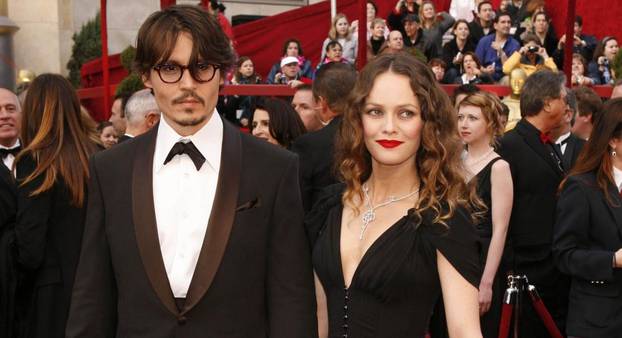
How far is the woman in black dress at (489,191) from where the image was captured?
15.9 ft

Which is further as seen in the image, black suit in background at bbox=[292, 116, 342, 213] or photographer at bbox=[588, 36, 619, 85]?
photographer at bbox=[588, 36, 619, 85]

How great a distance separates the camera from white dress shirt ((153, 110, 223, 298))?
2.54 m

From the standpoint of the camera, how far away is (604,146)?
13.8 ft

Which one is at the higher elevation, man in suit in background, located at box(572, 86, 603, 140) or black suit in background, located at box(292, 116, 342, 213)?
man in suit in background, located at box(572, 86, 603, 140)

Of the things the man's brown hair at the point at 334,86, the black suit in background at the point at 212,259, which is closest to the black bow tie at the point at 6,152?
the man's brown hair at the point at 334,86

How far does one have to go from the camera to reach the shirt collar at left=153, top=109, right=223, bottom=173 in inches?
103

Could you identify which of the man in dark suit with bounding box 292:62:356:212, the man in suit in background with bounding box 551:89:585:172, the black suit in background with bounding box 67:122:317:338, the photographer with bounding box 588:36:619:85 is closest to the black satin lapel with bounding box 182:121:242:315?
the black suit in background with bounding box 67:122:317:338

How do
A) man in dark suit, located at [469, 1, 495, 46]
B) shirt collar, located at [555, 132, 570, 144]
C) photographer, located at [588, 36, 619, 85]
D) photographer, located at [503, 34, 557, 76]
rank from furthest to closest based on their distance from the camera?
man in dark suit, located at [469, 1, 495, 46] → photographer, located at [588, 36, 619, 85] → photographer, located at [503, 34, 557, 76] → shirt collar, located at [555, 132, 570, 144]

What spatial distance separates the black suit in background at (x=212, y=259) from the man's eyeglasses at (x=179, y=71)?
20 cm

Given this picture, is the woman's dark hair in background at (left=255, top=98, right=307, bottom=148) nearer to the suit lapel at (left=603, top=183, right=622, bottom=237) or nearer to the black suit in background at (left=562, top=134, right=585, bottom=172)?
the black suit in background at (left=562, top=134, right=585, bottom=172)

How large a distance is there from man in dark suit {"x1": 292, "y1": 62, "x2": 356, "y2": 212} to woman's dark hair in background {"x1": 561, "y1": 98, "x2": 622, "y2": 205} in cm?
132

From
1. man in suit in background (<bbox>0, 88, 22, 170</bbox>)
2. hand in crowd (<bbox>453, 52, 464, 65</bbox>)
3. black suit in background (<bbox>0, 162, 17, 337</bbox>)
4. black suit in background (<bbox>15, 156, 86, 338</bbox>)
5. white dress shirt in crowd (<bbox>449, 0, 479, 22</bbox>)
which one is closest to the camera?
black suit in background (<bbox>15, 156, 86, 338</bbox>)

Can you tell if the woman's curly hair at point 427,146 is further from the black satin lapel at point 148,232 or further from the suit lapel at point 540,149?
the suit lapel at point 540,149

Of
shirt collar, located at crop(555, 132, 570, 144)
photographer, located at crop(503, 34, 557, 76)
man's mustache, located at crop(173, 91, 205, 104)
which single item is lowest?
shirt collar, located at crop(555, 132, 570, 144)
